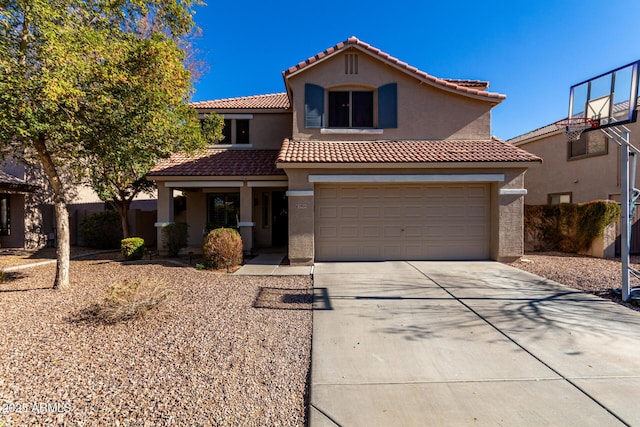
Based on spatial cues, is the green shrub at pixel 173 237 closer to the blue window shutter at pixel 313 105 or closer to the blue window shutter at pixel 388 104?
the blue window shutter at pixel 313 105

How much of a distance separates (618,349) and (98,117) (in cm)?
966

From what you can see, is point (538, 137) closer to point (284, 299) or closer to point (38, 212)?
point (284, 299)

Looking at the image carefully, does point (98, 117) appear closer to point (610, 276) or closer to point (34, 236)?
point (34, 236)

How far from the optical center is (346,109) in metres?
11.1

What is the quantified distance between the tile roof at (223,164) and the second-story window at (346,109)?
109 inches

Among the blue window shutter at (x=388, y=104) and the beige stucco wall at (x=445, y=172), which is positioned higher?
the blue window shutter at (x=388, y=104)

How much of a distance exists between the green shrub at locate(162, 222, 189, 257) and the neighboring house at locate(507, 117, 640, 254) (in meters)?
15.5

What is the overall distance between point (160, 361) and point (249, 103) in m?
12.4

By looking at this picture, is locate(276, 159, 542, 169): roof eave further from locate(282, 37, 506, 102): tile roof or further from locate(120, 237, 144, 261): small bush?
locate(120, 237, 144, 261): small bush

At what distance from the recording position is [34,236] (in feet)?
45.2

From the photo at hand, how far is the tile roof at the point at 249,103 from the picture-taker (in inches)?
520

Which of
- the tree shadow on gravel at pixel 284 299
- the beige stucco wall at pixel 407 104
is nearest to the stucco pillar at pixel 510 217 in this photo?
the beige stucco wall at pixel 407 104

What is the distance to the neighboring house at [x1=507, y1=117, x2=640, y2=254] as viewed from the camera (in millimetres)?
13500

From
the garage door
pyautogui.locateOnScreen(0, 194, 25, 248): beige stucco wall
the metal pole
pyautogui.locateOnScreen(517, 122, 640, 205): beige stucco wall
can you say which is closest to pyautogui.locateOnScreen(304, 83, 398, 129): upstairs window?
the garage door
